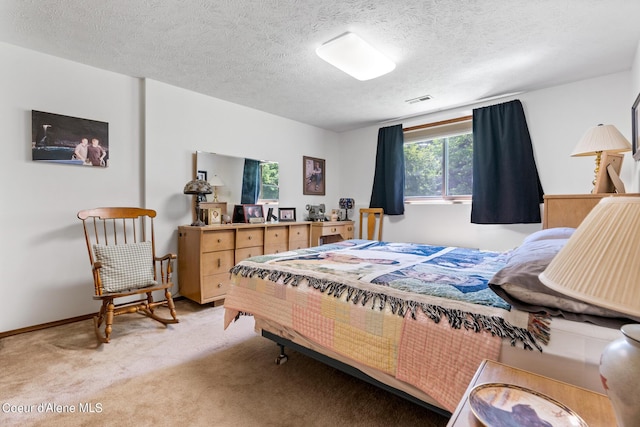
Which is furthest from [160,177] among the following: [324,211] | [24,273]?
[324,211]

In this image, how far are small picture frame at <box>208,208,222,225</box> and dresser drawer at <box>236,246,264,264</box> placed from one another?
42 cm

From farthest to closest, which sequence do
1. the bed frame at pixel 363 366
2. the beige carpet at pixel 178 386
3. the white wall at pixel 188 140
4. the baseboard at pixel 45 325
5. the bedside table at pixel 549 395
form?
1. the white wall at pixel 188 140
2. the baseboard at pixel 45 325
3. the beige carpet at pixel 178 386
4. the bed frame at pixel 363 366
5. the bedside table at pixel 549 395

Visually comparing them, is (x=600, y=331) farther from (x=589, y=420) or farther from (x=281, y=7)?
(x=281, y=7)

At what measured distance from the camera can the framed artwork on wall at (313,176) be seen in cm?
475

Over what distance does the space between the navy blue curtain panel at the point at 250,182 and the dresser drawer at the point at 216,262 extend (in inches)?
33.3

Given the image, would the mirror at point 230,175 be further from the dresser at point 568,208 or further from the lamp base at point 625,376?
the lamp base at point 625,376

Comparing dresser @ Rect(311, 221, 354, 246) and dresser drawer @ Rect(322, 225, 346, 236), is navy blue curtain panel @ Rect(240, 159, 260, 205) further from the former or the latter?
dresser drawer @ Rect(322, 225, 346, 236)

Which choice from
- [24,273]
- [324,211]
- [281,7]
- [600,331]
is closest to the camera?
[600,331]

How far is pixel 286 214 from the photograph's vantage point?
Result: 14.5ft

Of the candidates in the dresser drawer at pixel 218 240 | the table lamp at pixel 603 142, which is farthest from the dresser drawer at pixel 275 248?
the table lamp at pixel 603 142

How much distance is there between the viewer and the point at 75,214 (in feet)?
9.00

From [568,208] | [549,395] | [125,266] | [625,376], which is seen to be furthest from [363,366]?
[125,266]

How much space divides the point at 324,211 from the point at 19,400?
12.6ft

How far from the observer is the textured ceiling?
76.2 inches
